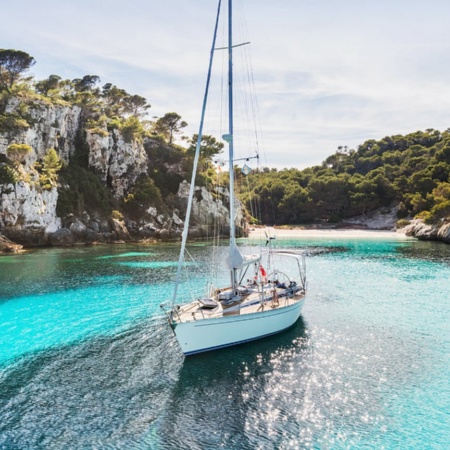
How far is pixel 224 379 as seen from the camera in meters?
15.0

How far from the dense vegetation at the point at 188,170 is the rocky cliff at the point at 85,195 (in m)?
0.50

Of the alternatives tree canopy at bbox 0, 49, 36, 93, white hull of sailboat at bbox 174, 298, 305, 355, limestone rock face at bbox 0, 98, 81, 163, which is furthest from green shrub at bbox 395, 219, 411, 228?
tree canopy at bbox 0, 49, 36, 93

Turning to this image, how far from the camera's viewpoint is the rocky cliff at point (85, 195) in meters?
59.6

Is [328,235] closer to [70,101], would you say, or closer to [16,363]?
[70,101]

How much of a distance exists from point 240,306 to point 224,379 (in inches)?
179

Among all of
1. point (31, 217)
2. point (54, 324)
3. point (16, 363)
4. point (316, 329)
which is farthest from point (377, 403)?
point (31, 217)

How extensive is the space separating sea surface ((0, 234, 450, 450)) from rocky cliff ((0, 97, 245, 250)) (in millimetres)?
35815

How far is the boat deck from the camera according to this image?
1718cm

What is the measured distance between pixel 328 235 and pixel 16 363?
265ft

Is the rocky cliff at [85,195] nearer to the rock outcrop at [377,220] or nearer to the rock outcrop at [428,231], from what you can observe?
the rock outcrop at [377,220]

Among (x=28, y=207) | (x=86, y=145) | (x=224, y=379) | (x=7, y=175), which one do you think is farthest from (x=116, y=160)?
(x=224, y=379)

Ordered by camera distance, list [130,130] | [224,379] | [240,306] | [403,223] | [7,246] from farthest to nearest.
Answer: [403,223] < [130,130] < [7,246] < [240,306] < [224,379]

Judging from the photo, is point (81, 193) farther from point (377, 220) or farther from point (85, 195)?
point (377, 220)

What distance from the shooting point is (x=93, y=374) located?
15445 millimetres
